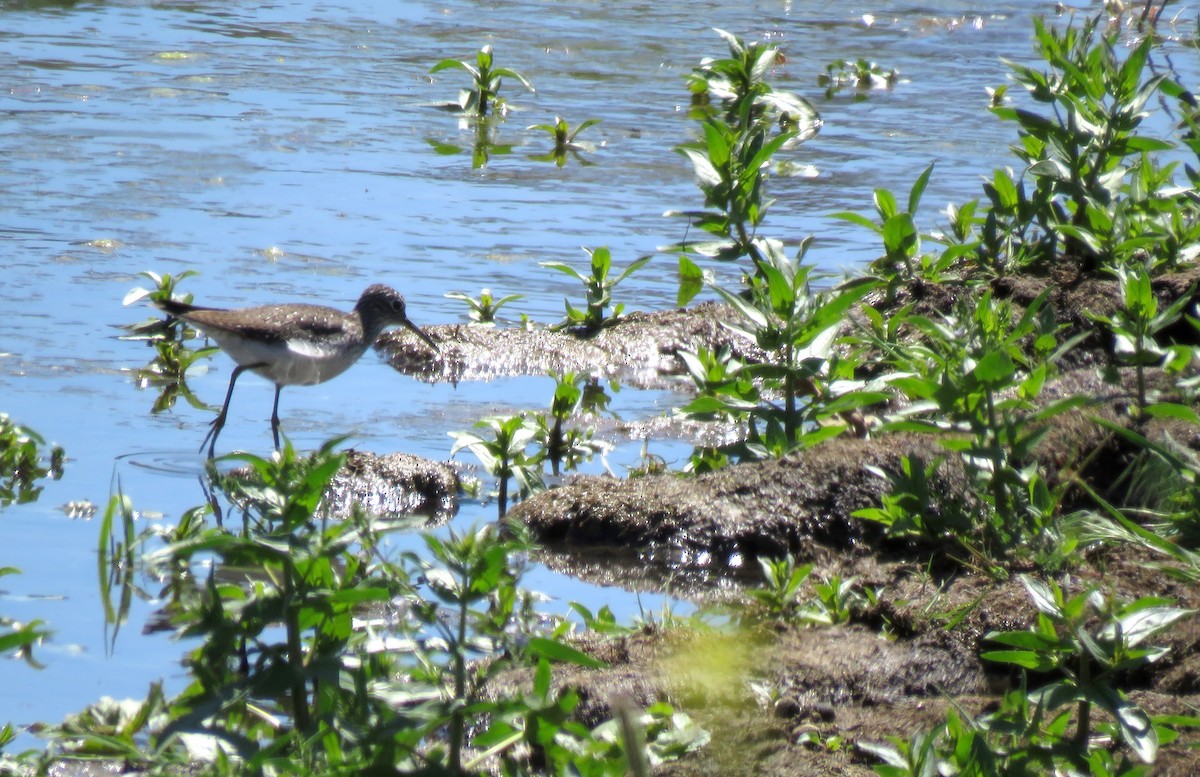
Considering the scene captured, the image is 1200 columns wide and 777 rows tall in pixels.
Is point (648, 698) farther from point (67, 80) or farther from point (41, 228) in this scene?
point (67, 80)

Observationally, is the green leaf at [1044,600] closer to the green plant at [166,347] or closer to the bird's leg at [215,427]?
the bird's leg at [215,427]

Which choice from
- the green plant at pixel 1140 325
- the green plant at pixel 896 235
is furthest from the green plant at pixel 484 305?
the green plant at pixel 1140 325

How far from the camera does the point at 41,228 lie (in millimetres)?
8609

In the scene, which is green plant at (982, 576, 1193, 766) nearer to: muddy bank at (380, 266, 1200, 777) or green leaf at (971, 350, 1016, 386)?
muddy bank at (380, 266, 1200, 777)

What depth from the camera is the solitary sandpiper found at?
6.70m

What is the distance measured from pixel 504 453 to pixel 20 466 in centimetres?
171

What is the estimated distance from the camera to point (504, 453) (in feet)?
18.1

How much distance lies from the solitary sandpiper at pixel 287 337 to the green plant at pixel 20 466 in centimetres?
85

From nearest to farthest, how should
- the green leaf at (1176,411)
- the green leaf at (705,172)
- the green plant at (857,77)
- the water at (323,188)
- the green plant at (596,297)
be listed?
the green leaf at (1176,411) < the green leaf at (705,172) < the water at (323,188) < the green plant at (596,297) < the green plant at (857,77)

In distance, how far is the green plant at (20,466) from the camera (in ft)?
17.5

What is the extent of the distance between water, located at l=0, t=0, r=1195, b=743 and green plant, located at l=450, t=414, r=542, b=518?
234 millimetres

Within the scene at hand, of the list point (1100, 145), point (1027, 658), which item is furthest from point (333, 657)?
point (1100, 145)

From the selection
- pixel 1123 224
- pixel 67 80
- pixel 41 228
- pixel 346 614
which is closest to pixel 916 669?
pixel 346 614

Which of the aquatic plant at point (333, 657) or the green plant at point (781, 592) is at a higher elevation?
the aquatic plant at point (333, 657)
